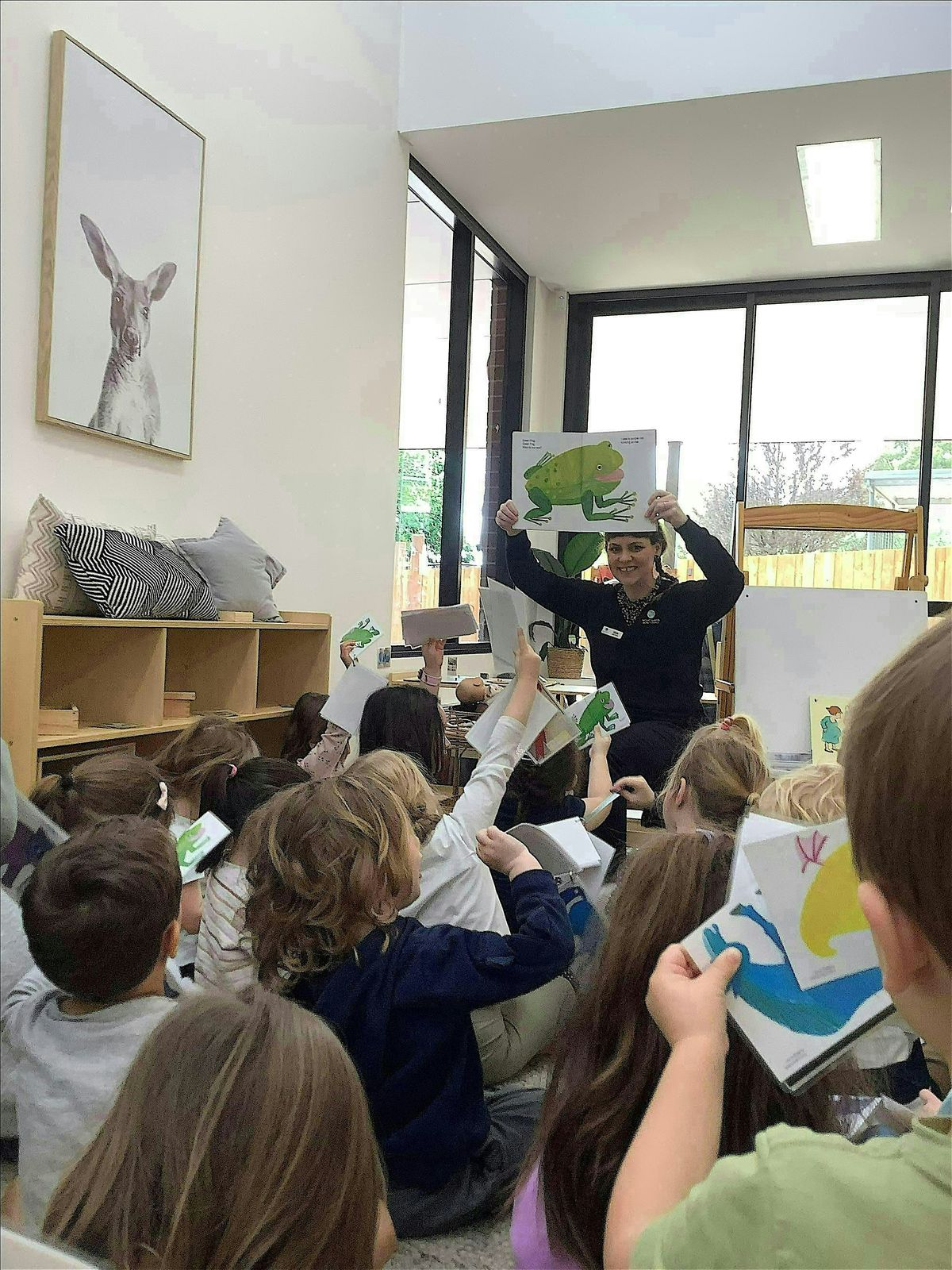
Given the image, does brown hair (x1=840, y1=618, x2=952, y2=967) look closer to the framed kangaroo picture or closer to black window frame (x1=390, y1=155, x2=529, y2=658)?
the framed kangaroo picture

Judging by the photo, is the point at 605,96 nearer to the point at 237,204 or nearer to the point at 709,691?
the point at 237,204

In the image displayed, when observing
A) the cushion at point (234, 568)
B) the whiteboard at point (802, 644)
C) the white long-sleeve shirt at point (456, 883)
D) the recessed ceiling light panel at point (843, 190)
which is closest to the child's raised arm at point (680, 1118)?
the white long-sleeve shirt at point (456, 883)

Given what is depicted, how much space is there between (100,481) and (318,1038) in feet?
6.11

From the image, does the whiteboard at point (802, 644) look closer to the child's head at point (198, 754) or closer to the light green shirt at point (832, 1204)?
the child's head at point (198, 754)

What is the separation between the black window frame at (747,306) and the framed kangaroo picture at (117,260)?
10.4 feet

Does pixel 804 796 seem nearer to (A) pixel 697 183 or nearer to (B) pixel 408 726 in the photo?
(B) pixel 408 726

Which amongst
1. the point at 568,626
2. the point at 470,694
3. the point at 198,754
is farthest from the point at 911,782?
the point at 568,626

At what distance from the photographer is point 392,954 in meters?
1.13

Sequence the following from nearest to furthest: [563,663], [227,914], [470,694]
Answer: [227,914], [470,694], [563,663]

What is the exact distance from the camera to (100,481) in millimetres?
2311

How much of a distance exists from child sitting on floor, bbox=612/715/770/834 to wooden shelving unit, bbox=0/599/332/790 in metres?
1.13

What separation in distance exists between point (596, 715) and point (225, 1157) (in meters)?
1.60

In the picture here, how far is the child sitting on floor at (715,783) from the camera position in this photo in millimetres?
1528

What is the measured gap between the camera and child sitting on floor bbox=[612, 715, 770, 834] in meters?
1.53
